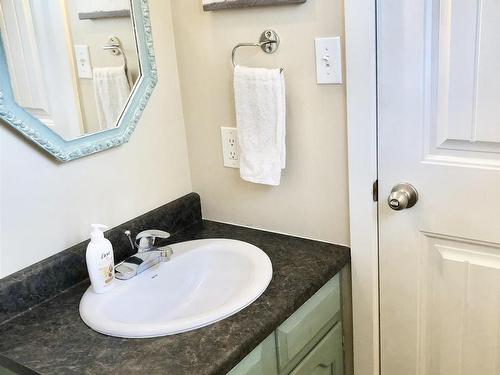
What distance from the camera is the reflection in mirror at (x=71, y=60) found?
1229mm

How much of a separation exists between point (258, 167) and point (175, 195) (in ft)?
1.07

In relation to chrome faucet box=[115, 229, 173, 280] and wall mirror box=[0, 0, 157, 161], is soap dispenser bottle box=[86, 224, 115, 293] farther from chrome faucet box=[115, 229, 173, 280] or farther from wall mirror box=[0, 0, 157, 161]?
wall mirror box=[0, 0, 157, 161]

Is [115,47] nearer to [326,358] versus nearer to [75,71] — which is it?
[75,71]

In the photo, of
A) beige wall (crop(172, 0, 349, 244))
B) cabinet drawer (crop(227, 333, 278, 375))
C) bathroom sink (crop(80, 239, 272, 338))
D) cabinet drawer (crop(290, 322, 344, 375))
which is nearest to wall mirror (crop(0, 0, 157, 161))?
beige wall (crop(172, 0, 349, 244))

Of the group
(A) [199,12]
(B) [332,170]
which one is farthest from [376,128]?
(A) [199,12]

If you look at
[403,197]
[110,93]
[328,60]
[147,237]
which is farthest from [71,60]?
[403,197]

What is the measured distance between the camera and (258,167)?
1.50 meters

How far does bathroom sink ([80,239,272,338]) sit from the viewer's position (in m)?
1.18

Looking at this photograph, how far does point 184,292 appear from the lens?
1.46 meters

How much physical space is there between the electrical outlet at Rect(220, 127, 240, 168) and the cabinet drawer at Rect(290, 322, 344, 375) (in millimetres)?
547

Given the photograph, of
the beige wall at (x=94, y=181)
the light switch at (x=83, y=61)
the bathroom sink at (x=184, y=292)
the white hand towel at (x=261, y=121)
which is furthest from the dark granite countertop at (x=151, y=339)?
the light switch at (x=83, y=61)

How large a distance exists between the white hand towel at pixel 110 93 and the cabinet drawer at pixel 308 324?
68 cm

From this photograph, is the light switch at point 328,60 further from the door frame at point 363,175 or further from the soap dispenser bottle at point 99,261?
the soap dispenser bottle at point 99,261

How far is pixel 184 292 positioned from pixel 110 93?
21.7 inches
